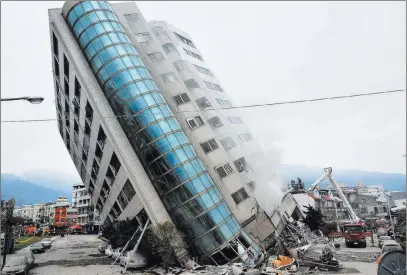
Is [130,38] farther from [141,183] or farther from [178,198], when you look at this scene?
[178,198]

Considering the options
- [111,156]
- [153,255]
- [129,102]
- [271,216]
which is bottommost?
[153,255]

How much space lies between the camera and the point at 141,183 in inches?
1145

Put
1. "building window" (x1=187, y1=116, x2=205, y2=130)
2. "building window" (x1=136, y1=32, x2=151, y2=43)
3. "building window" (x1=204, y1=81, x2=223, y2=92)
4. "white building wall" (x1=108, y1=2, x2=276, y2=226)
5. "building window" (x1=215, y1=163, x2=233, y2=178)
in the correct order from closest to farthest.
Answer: "white building wall" (x1=108, y1=2, x2=276, y2=226), "building window" (x1=215, y1=163, x2=233, y2=178), "building window" (x1=187, y1=116, x2=205, y2=130), "building window" (x1=136, y1=32, x2=151, y2=43), "building window" (x1=204, y1=81, x2=223, y2=92)

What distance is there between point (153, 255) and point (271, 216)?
47.8 feet

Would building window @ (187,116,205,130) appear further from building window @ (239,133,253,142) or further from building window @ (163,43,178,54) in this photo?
building window @ (163,43,178,54)

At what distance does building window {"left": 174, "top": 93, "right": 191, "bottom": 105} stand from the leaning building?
0.39ft

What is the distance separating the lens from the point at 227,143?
3719 centimetres

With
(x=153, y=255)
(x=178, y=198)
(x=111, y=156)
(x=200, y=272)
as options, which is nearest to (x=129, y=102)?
(x=111, y=156)

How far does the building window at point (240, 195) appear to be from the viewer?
32.3m

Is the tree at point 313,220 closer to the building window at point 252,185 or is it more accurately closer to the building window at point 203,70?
the building window at point 252,185

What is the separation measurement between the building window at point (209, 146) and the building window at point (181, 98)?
5.54 metres

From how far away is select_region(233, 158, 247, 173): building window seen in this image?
36031 millimetres

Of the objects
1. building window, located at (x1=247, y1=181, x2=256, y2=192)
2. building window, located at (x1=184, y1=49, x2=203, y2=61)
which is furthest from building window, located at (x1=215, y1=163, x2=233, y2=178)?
building window, located at (x1=184, y1=49, x2=203, y2=61)

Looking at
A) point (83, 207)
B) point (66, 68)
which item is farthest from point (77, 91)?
point (83, 207)
